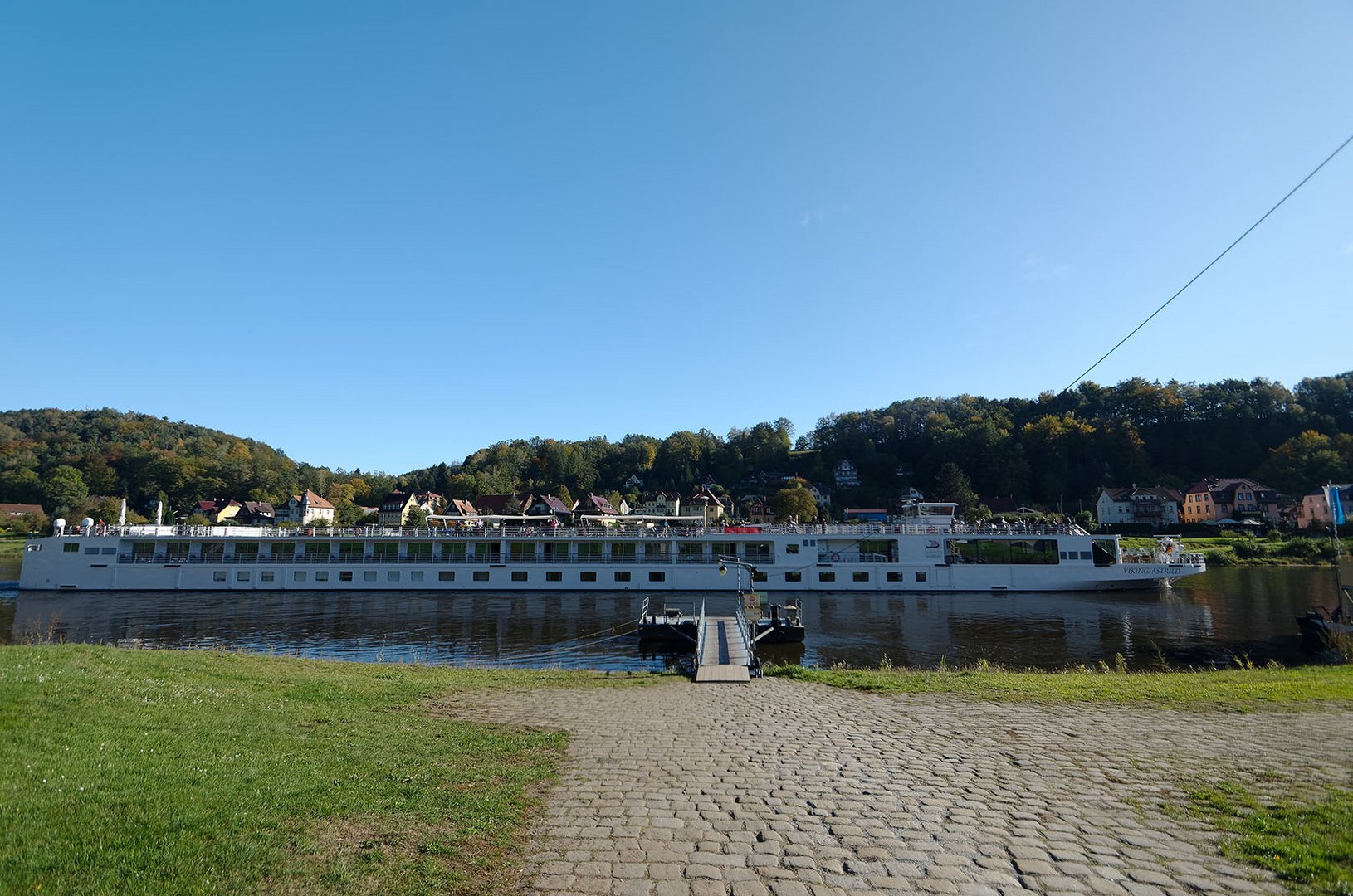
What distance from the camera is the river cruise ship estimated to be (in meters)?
45.3

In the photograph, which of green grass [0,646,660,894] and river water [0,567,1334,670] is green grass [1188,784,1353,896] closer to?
green grass [0,646,660,894]

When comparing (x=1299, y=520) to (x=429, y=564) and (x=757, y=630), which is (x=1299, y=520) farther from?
(x=429, y=564)

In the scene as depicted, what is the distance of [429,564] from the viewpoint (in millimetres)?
48812

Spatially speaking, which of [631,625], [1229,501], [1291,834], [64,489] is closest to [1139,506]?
[1229,501]

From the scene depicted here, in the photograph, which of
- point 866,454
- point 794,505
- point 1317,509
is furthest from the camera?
point 866,454

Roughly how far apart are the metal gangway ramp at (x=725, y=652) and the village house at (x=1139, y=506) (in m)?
93.2

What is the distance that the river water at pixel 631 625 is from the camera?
85.6ft

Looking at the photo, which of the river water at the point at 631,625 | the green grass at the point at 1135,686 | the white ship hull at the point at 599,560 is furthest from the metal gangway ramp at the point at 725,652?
the white ship hull at the point at 599,560

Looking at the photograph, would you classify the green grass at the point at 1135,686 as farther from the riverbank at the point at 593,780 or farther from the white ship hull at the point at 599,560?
the white ship hull at the point at 599,560

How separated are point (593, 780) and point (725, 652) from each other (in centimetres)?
1431

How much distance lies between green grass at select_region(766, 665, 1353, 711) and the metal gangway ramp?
1.57 m

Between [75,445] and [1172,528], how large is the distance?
195646 millimetres

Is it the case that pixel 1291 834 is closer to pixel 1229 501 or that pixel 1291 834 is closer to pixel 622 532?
pixel 622 532

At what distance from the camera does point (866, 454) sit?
14838 cm
